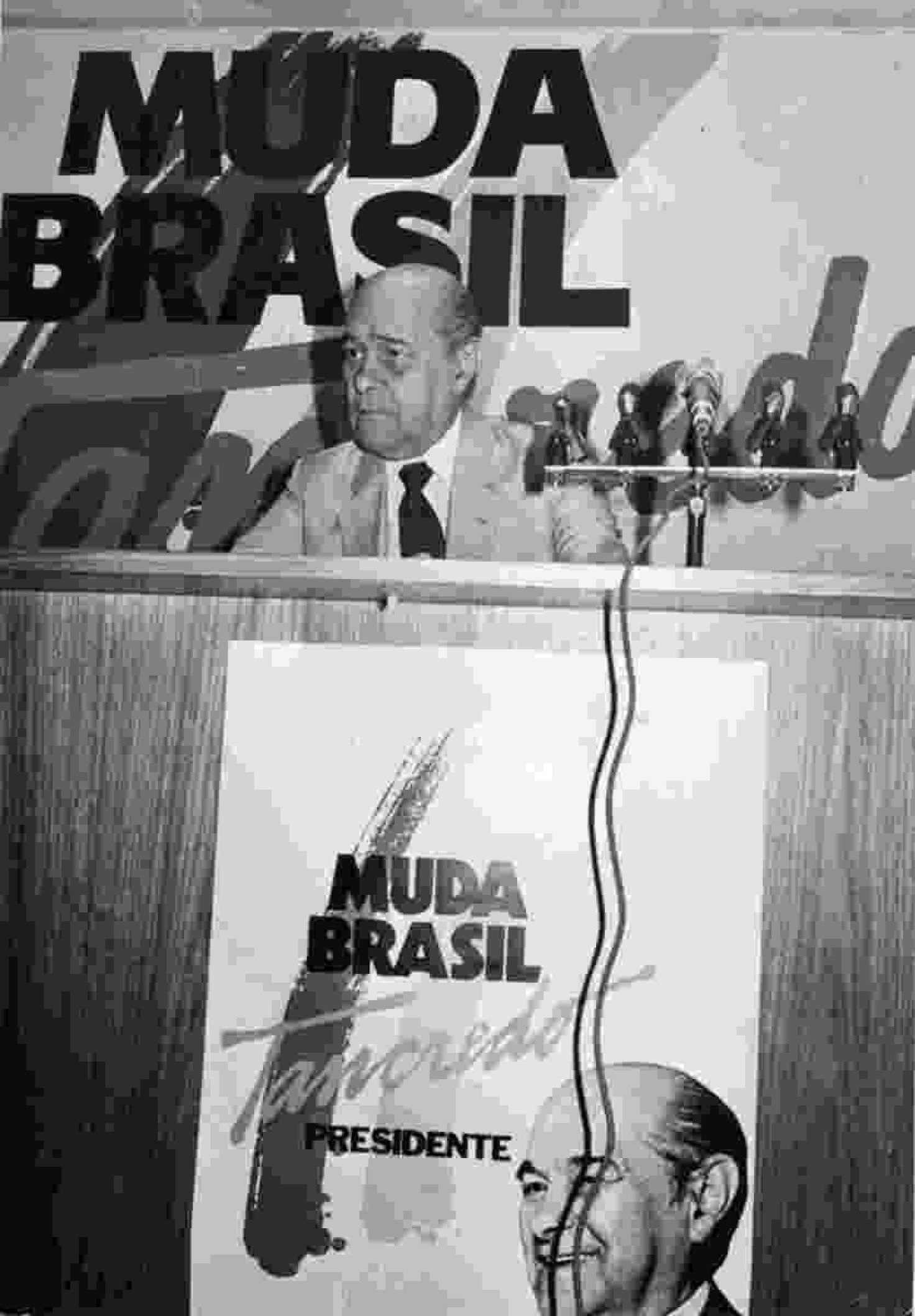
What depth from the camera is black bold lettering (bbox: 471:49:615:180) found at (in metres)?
1.38

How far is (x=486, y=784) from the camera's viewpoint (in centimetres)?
79

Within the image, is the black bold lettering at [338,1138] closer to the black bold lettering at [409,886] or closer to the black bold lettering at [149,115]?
the black bold lettering at [409,886]

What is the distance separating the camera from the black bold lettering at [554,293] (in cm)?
136

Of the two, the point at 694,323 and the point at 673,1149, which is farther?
the point at 694,323

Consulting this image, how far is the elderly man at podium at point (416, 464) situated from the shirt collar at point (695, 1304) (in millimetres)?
688

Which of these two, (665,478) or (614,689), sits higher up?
(665,478)

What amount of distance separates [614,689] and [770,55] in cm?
89

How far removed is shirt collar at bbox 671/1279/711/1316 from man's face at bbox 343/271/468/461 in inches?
32.3

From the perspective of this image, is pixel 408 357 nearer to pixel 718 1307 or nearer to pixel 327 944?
pixel 327 944

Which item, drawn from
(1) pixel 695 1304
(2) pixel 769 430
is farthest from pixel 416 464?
(1) pixel 695 1304

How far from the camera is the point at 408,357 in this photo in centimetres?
130

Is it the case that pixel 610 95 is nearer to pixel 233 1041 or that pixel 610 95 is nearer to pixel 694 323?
pixel 694 323

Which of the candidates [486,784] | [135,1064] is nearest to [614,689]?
[486,784]

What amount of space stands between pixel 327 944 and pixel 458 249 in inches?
32.7
